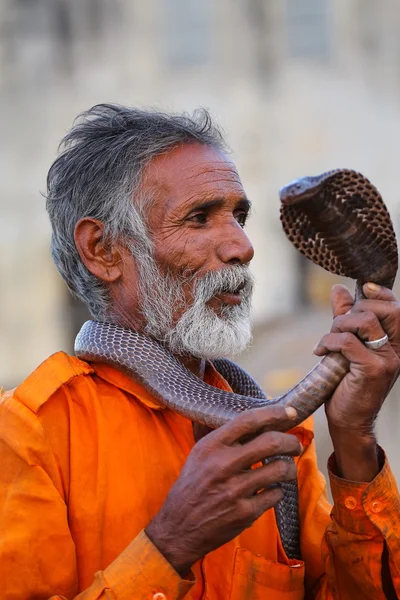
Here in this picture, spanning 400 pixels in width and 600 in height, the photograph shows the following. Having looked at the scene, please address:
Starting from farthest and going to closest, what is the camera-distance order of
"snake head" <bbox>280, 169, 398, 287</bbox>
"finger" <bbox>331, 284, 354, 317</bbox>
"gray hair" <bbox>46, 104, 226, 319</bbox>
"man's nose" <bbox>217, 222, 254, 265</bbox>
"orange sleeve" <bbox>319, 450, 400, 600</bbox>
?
"gray hair" <bbox>46, 104, 226, 319</bbox>
"man's nose" <bbox>217, 222, 254, 265</bbox>
"orange sleeve" <bbox>319, 450, 400, 600</bbox>
"finger" <bbox>331, 284, 354, 317</bbox>
"snake head" <bbox>280, 169, 398, 287</bbox>

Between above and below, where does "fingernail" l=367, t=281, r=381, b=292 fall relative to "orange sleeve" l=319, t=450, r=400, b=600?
above

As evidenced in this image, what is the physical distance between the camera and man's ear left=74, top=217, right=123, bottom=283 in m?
3.15

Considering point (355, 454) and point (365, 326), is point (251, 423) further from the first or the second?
point (355, 454)

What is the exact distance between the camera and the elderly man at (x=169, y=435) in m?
2.46

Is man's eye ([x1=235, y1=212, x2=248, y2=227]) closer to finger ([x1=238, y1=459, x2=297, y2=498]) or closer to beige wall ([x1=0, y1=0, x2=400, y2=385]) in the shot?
finger ([x1=238, y1=459, x2=297, y2=498])

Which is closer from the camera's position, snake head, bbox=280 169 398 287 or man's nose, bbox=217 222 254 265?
snake head, bbox=280 169 398 287

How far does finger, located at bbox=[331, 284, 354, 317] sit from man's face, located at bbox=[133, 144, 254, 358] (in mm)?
401

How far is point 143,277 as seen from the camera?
122 inches

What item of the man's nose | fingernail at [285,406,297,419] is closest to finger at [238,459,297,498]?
fingernail at [285,406,297,419]

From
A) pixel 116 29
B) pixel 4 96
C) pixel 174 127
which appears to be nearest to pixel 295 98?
pixel 116 29

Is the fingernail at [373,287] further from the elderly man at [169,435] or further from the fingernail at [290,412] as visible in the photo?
the fingernail at [290,412]

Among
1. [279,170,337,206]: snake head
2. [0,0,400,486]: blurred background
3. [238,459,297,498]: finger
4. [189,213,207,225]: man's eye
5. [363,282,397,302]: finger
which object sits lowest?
[0,0,400,486]: blurred background

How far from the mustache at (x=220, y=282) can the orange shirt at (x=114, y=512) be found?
1.12ft

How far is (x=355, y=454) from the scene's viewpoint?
2781 millimetres
